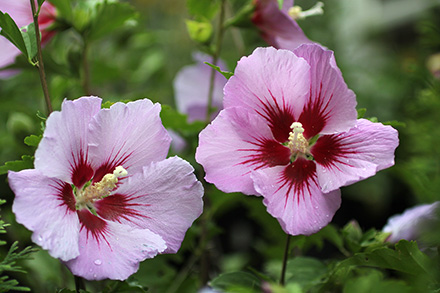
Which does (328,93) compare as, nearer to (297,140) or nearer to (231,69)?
(297,140)

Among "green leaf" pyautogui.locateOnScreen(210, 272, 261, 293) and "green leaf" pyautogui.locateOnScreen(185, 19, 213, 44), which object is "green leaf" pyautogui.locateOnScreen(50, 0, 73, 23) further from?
"green leaf" pyautogui.locateOnScreen(210, 272, 261, 293)

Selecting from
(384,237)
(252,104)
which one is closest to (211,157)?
(252,104)

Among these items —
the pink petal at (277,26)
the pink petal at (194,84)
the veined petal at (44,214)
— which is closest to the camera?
the veined petal at (44,214)

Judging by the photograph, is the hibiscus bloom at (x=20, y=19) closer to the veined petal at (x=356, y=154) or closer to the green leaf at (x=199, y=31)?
the green leaf at (x=199, y=31)

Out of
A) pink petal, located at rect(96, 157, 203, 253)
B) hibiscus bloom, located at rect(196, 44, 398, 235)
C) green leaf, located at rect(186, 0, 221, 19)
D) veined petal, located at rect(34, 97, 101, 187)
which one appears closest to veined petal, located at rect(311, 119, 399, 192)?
hibiscus bloom, located at rect(196, 44, 398, 235)

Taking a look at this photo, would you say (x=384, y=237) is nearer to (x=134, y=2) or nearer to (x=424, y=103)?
(x=424, y=103)

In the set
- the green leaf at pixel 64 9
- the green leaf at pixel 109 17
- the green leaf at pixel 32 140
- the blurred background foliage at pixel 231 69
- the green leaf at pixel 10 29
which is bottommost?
the blurred background foliage at pixel 231 69

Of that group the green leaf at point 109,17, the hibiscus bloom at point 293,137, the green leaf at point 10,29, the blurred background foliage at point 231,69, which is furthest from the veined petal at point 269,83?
the green leaf at point 109,17
